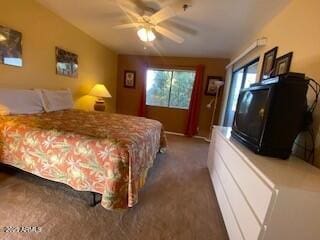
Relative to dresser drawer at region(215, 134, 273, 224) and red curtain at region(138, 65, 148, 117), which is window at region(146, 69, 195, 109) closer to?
red curtain at region(138, 65, 148, 117)

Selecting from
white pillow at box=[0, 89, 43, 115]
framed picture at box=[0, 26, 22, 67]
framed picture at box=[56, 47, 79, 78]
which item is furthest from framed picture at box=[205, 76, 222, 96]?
framed picture at box=[0, 26, 22, 67]

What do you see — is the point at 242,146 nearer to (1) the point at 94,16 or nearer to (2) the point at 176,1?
(2) the point at 176,1

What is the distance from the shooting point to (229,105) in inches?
164

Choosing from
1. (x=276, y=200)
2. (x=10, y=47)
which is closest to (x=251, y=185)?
(x=276, y=200)

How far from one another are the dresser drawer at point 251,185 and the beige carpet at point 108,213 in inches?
22.0

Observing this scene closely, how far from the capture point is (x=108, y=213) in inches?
65.2

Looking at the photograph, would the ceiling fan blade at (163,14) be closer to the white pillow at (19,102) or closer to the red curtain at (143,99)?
the white pillow at (19,102)

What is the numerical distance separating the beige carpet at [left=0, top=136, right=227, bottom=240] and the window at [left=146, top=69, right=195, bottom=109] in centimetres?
309

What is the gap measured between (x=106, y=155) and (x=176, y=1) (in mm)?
1906

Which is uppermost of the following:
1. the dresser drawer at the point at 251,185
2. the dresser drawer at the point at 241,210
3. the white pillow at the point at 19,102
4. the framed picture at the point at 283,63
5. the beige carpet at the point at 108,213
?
the framed picture at the point at 283,63

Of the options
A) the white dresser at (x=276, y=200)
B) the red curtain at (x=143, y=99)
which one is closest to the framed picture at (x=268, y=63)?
the white dresser at (x=276, y=200)

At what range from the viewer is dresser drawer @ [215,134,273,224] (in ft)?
3.22

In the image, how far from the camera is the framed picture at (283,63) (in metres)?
1.79

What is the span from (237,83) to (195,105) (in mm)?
1221
